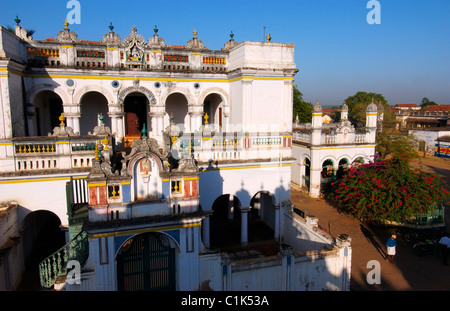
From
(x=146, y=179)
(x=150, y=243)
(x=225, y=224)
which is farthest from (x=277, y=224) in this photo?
(x=146, y=179)

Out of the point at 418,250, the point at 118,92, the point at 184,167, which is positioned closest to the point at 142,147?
the point at 184,167

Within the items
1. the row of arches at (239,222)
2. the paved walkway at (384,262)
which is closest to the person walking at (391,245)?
the paved walkway at (384,262)

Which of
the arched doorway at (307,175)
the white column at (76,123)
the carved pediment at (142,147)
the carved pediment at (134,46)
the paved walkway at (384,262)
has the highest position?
the carved pediment at (134,46)

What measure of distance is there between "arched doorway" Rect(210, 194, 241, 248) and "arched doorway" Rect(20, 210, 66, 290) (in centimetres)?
620

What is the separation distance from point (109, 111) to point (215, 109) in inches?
226

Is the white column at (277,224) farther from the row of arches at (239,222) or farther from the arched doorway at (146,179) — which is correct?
the arched doorway at (146,179)

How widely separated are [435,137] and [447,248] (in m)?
36.0

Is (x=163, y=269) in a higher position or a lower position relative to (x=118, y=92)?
lower

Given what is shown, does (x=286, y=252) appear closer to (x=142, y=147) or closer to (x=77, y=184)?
(x=142, y=147)

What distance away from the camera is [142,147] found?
26.2ft

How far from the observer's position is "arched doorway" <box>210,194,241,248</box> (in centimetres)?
1401

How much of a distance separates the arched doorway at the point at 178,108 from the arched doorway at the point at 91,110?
3.14 meters

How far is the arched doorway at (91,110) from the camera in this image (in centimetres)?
1608

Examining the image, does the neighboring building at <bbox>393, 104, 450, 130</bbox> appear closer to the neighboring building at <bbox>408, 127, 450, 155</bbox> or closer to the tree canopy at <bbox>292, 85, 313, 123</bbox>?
the neighboring building at <bbox>408, 127, 450, 155</bbox>
